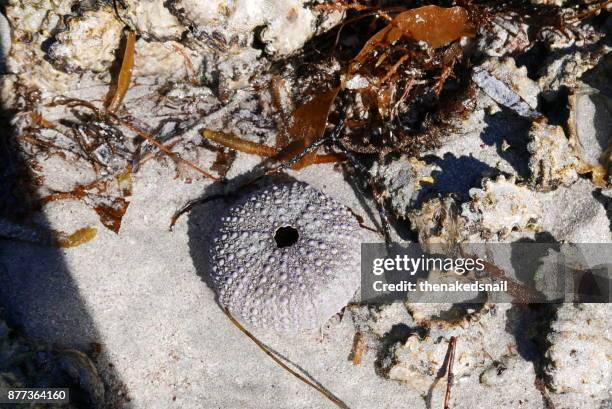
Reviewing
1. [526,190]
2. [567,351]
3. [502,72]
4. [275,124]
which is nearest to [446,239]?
[526,190]

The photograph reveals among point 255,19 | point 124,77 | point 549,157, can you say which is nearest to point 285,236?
point 255,19

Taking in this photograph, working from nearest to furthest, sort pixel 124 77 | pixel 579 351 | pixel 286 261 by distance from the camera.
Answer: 1. pixel 286 261
2. pixel 579 351
3. pixel 124 77

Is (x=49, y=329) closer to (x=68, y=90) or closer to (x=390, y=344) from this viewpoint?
(x=68, y=90)

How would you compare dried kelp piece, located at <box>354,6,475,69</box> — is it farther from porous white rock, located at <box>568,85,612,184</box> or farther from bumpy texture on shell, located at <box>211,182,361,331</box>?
bumpy texture on shell, located at <box>211,182,361,331</box>

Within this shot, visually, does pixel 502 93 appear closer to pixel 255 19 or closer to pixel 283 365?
pixel 255 19

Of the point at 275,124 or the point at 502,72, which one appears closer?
the point at 502,72

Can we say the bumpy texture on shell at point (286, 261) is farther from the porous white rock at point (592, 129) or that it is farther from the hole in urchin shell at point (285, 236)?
the porous white rock at point (592, 129)
